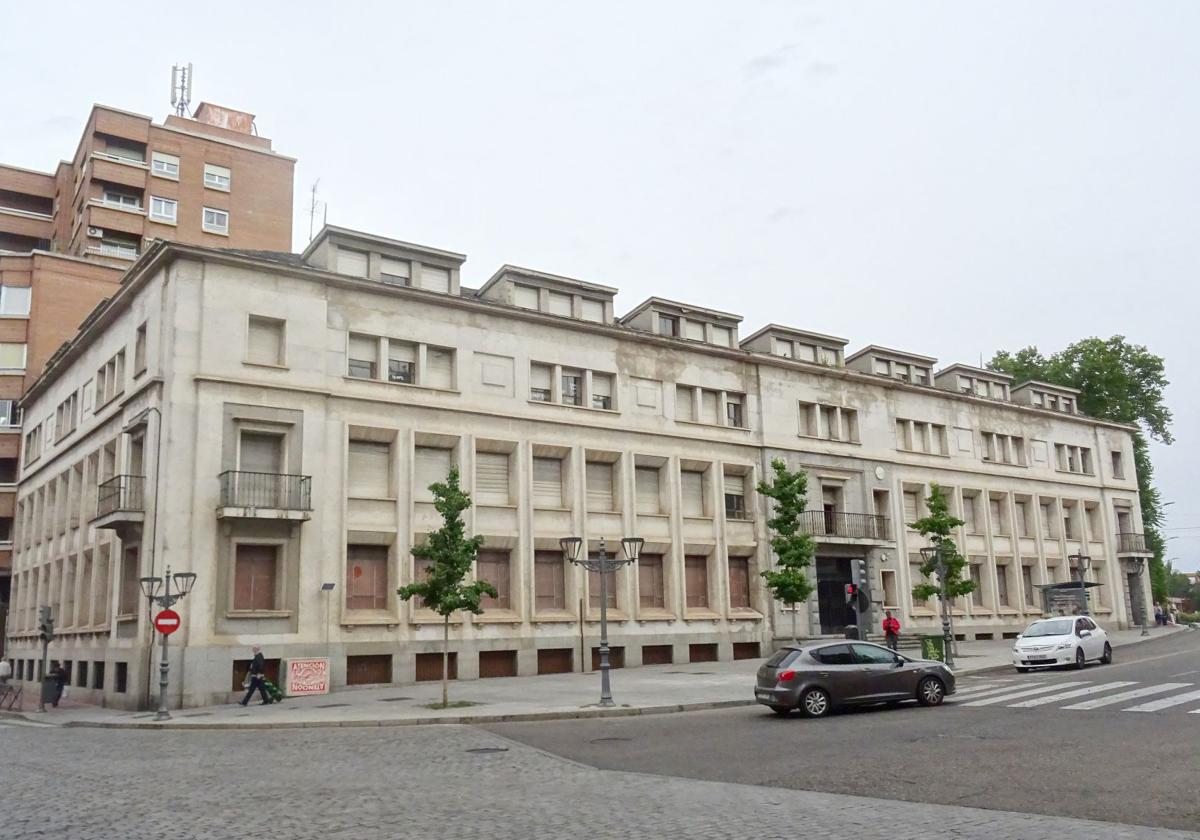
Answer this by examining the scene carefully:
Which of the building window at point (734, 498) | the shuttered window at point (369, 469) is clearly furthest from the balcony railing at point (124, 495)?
the building window at point (734, 498)

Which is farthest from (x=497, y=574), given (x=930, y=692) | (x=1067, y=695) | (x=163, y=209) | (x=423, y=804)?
(x=163, y=209)

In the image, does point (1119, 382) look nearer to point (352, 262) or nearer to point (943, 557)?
point (943, 557)

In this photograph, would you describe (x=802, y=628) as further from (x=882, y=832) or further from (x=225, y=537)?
(x=882, y=832)

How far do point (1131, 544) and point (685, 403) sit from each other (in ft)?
107

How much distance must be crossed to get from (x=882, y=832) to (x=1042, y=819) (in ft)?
5.65

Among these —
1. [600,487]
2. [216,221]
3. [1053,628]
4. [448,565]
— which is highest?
[216,221]

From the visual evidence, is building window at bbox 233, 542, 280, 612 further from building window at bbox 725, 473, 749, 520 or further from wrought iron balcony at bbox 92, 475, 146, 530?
building window at bbox 725, 473, 749, 520

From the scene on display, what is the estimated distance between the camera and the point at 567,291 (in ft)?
123

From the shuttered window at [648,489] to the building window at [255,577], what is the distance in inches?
550

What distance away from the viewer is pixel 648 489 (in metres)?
38.4

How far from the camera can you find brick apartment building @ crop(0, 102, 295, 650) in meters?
49.2

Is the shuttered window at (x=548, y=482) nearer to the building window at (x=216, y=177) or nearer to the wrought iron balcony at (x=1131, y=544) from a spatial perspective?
the building window at (x=216, y=177)

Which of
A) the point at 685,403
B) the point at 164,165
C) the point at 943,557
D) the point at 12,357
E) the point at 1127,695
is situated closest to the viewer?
the point at 1127,695

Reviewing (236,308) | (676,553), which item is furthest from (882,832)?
(676,553)
